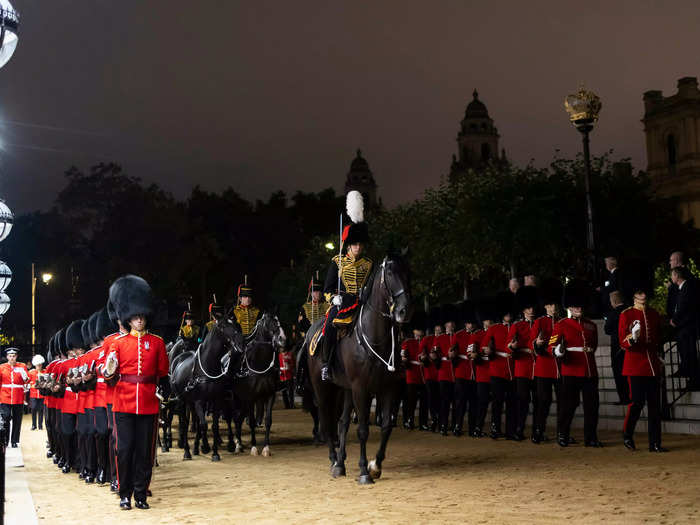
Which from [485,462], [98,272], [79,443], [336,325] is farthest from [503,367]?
[98,272]

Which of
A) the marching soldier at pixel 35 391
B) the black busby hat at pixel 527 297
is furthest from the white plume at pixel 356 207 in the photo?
the marching soldier at pixel 35 391

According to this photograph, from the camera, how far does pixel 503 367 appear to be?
16.8 meters

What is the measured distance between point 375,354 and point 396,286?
1.00 metres

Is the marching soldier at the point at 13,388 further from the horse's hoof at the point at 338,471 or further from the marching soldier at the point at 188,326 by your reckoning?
the horse's hoof at the point at 338,471

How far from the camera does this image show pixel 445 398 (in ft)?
63.7

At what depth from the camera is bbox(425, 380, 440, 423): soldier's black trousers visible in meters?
20.3

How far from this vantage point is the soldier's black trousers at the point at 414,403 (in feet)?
68.6

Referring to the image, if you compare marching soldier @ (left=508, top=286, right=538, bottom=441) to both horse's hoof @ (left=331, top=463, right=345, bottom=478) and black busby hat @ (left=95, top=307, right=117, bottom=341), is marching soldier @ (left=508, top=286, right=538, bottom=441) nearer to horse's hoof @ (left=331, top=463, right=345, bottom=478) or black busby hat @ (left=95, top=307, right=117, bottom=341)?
horse's hoof @ (left=331, top=463, right=345, bottom=478)

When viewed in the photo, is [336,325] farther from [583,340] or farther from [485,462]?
[583,340]

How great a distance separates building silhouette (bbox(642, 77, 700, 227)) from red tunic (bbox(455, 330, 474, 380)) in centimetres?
6777

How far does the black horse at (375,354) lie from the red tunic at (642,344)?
3344 millimetres

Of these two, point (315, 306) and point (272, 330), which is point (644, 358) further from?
point (315, 306)

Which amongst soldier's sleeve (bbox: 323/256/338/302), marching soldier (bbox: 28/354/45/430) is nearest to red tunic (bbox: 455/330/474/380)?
soldier's sleeve (bbox: 323/256/338/302)

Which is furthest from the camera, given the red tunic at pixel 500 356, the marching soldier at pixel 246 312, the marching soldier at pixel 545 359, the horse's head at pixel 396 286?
the marching soldier at pixel 246 312
